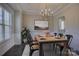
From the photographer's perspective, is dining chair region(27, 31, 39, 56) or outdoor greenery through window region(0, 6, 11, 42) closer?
outdoor greenery through window region(0, 6, 11, 42)

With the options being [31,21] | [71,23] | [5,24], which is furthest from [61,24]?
[5,24]

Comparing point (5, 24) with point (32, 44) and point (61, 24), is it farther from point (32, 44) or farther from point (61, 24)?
point (61, 24)

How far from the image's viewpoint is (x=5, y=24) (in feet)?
9.14

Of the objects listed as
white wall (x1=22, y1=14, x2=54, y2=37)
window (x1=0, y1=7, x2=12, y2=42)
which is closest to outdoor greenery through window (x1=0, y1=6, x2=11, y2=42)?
window (x1=0, y1=7, x2=12, y2=42)

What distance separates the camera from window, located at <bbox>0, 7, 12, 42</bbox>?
2.63 metres

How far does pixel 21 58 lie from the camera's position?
2.17 m

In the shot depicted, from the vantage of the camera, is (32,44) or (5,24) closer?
(5,24)

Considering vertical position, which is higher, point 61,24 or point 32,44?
point 61,24

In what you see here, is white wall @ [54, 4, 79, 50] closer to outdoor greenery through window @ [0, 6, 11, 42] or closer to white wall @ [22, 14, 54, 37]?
white wall @ [22, 14, 54, 37]

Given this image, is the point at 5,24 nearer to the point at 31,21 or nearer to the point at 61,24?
the point at 31,21

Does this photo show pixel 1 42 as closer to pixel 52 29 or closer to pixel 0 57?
pixel 0 57

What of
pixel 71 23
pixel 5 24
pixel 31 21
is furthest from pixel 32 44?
pixel 71 23

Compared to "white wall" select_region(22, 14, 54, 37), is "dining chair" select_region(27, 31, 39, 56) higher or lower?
lower

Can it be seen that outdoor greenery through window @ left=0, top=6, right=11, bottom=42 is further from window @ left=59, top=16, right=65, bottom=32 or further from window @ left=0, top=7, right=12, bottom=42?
window @ left=59, top=16, right=65, bottom=32
